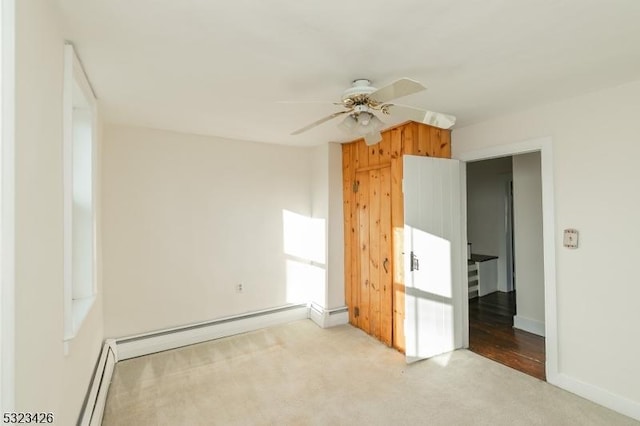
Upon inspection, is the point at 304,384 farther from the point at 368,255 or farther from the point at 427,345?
the point at 368,255

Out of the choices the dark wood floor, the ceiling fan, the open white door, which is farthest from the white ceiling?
the dark wood floor

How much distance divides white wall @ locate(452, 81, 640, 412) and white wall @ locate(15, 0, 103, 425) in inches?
132

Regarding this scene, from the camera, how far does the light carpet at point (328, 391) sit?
2.23 metres

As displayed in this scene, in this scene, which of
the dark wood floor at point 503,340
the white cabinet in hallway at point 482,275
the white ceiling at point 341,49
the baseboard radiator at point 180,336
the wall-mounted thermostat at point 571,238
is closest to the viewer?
→ the white ceiling at point 341,49

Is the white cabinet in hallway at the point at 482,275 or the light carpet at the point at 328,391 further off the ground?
the white cabinet in hallway at the point at 482,275

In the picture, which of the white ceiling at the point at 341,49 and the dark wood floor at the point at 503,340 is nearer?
the white ceiling at the point at 341,49

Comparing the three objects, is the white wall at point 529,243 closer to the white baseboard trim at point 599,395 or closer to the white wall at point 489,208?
the white baseboard trim at point 599,395

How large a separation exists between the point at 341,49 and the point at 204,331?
328 centimetres

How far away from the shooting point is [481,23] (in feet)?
4.89

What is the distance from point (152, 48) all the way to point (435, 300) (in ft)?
10.4

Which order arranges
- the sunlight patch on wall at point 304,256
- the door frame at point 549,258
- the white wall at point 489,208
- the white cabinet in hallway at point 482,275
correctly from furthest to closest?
the white wall at point 489,208, the white cabinet in hallway at point 482,275, the sunlight patch on wall at point 304,256, the door frame at point 549,258

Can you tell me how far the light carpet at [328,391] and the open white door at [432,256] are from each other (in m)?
0.26

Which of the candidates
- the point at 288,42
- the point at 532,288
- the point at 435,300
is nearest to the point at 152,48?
the point at 288,42

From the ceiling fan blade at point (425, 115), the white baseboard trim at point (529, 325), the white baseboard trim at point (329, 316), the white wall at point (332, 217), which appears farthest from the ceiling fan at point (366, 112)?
the white baseboard trim at point (529, 325)
